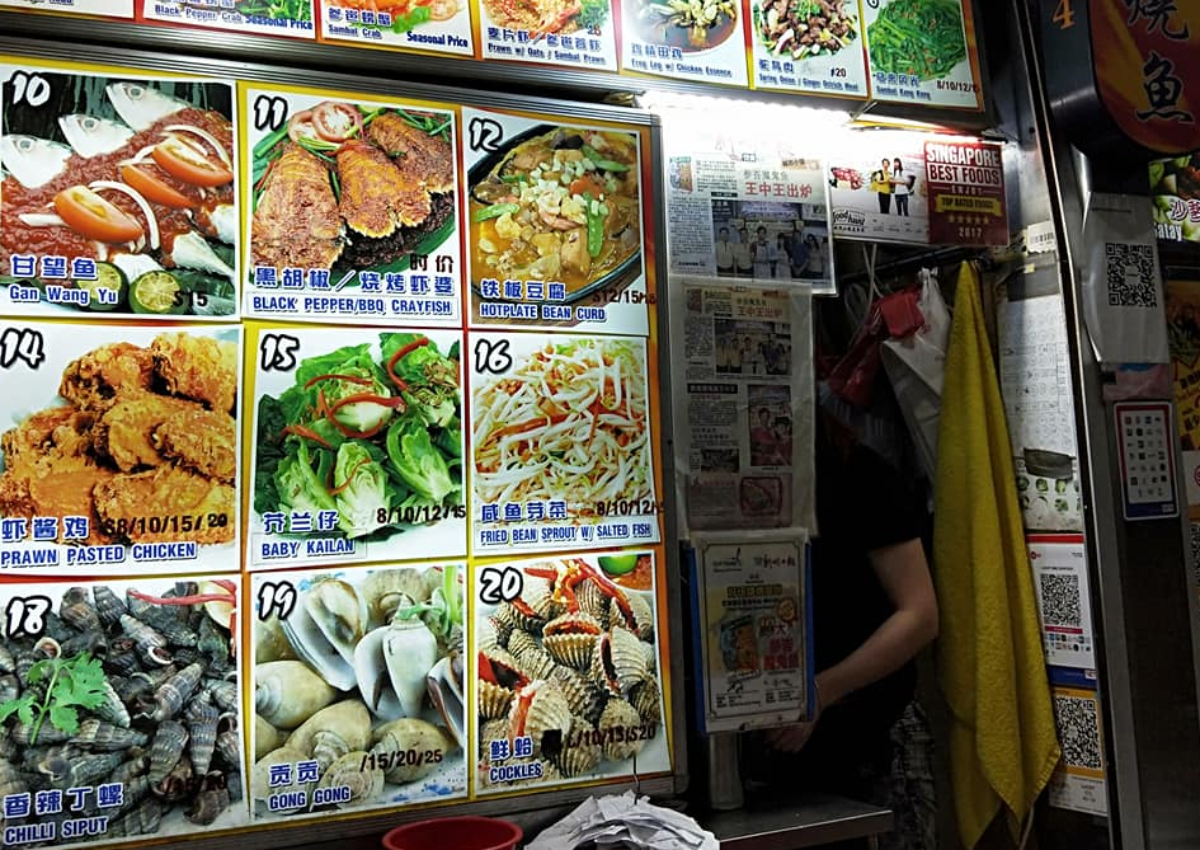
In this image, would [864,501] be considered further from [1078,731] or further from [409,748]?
[409,748]

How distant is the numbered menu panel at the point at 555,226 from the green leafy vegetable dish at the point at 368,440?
0.64ft

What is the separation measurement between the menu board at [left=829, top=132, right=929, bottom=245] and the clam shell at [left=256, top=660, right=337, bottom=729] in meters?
1.69

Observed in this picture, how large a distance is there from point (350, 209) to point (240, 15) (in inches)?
17.3

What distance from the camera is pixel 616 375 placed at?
232 centimetres

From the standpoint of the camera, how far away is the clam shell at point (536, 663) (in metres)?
2.18

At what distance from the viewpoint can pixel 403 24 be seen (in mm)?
2203

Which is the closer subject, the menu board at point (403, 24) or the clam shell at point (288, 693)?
the clam shell at point (288, 693)

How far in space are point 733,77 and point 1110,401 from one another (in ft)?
4.23

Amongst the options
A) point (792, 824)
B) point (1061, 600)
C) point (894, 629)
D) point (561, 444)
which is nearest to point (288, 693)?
point (561, 444)

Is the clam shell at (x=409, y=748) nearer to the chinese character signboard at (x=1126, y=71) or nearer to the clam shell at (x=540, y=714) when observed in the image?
the clam shell at (x=540, y=714)

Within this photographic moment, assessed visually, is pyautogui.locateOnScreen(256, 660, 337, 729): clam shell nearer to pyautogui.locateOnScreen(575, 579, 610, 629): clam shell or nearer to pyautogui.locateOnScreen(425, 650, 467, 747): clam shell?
pyautogui.locateOnScreen(425, 650, 467, 747): clam shell

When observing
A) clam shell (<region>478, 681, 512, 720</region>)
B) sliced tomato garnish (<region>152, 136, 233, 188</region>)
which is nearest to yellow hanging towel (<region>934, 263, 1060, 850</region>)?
clam shell (<region>478, 681, 512, 720</region>)

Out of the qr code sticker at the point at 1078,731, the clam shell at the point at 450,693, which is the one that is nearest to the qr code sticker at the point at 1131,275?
the qr code sticker at the point at 1078,731

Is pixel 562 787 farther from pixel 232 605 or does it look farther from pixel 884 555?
pixel 884 555
